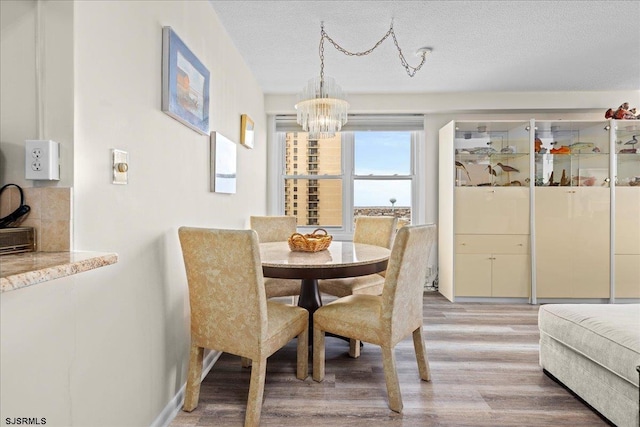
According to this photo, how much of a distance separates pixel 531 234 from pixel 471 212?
2.20ft

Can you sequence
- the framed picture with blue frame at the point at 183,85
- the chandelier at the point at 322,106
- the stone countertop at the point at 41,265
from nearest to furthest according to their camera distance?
1. the stone countertop at the point at 41,265
2. the framed picture with blue frame at the point at 183,85
3. the chandelier at the point at 322,106

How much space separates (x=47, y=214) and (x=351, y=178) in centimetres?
361

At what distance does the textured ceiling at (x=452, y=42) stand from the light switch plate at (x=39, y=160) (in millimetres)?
1697

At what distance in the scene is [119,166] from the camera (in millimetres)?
1305

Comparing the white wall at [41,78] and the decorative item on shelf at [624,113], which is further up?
the decorative item on shelf at [624,113]

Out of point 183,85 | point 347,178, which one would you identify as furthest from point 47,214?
point 347,178

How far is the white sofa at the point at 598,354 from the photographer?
1.55m

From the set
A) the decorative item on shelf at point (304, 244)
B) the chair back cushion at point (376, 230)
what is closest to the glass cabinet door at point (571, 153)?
the chair back cushion at point (376, 230)

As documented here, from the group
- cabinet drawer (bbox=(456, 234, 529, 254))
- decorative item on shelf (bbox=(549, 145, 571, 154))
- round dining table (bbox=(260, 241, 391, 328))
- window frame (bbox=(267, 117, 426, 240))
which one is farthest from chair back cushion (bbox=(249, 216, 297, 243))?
decorative item on shelf (bbox=(549, 145, 571, 154))

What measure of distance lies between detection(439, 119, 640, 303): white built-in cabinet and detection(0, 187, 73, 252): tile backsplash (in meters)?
3.60

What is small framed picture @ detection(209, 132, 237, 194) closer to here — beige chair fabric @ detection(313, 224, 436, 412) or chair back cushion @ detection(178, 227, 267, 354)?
chair back cushion @ detection(178, 227, 267, 354)

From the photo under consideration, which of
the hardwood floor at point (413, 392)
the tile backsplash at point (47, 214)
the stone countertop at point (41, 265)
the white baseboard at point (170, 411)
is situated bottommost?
the hardwood floor at point (413, 392)

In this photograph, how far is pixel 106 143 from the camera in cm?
125

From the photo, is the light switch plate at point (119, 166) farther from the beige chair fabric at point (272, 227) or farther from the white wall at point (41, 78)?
the beige chair fabric at point (272, 227)
